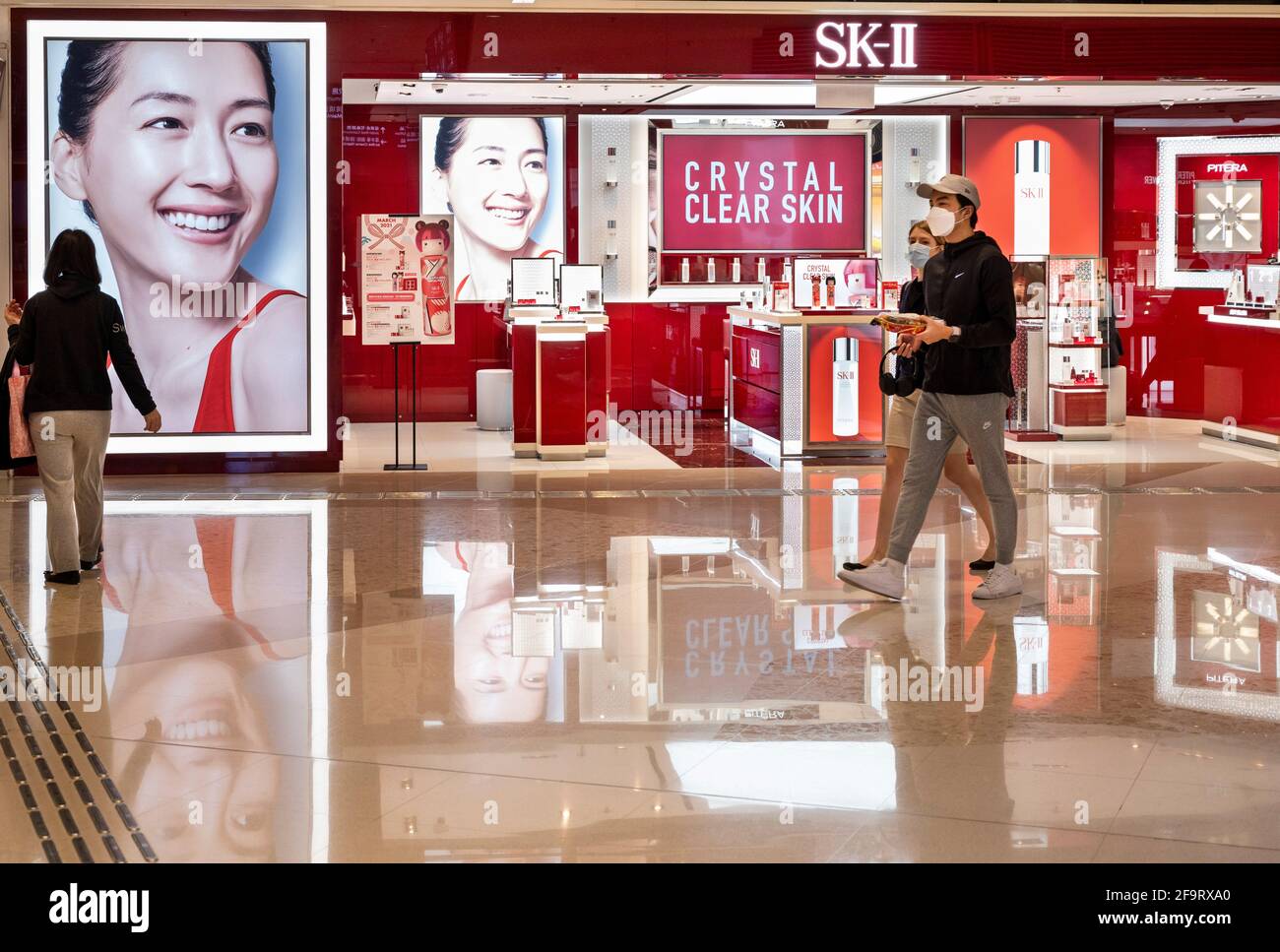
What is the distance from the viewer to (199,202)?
1037cm

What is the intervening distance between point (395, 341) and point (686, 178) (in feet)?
16.0

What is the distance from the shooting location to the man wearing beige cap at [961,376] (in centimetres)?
626

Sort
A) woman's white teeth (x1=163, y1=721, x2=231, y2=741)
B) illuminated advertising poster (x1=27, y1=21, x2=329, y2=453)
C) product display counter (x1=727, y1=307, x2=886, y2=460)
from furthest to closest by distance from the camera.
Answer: product display counter (x1=727, y1=307, x2=886, y2=460)
illuminated advertising poster (x1=27, y1=21, x2=329, y2=453)
woman's white teeth (x1=163, y1=721, x2=231, y2=741)

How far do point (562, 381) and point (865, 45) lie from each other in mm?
3110

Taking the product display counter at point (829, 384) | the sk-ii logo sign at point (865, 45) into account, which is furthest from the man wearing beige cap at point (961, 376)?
the product display counter at point (829, 384)

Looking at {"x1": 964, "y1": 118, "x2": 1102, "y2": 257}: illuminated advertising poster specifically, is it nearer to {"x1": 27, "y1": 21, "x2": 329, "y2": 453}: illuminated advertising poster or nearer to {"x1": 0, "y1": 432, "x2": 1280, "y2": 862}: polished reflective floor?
{"x1": 0, "y1": 432, "x2": 1280, "y2": 862}: polished reflective floor

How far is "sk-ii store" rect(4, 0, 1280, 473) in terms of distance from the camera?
1037 centimetres

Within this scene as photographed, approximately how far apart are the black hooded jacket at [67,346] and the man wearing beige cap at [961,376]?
3.18 m

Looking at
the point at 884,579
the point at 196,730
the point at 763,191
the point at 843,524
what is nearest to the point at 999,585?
the point at 884,579

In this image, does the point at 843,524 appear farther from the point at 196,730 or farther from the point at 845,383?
the point at 196,730

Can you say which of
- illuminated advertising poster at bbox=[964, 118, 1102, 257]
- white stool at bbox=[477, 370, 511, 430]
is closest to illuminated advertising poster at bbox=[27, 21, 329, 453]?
white stool at bbox=[477, 370, 511, 430]

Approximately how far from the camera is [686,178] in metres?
15.1

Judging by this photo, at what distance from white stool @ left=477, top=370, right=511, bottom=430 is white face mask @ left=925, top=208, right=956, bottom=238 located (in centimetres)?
812
